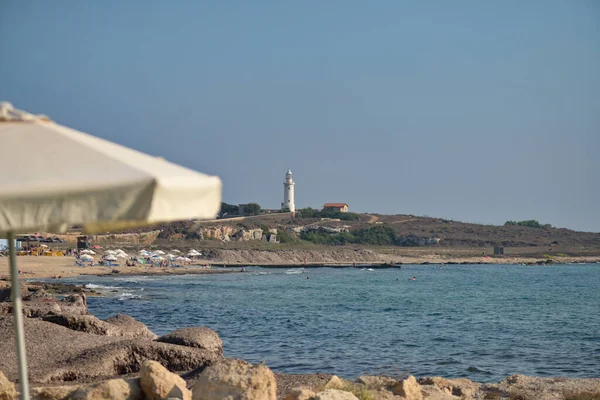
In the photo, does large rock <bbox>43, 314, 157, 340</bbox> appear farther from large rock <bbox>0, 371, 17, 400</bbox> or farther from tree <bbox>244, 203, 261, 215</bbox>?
tree <bbox>244, 203, 261, 215</bbox>

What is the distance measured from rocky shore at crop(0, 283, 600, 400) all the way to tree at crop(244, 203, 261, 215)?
5085 inches

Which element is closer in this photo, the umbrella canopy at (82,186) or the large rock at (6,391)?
the umbrella canopy at (82,186)

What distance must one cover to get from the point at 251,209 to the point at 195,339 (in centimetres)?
13268

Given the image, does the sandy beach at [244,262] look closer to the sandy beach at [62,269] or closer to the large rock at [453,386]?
the sandy beach at [62,269]

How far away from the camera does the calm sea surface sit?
16.9m

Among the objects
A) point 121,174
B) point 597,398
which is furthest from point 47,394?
point 597,398

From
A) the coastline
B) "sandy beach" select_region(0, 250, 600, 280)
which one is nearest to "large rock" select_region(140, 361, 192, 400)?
the coastline

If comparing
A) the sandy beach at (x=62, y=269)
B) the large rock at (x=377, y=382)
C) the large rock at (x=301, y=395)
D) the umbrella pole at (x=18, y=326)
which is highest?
the umbrella pole at (x=18, y=326)

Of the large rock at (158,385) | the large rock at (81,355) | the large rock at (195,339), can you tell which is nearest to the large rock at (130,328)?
the large rock at (81,355)

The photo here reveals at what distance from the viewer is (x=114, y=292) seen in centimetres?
3822

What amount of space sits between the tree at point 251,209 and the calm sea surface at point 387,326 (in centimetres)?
9843

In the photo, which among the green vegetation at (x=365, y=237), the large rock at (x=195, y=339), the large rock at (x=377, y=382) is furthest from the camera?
the green vegetation at (x=365, y=237)

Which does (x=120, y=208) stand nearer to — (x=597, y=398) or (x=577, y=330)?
(x=597, y=398)

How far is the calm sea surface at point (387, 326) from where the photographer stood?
16.9 m
